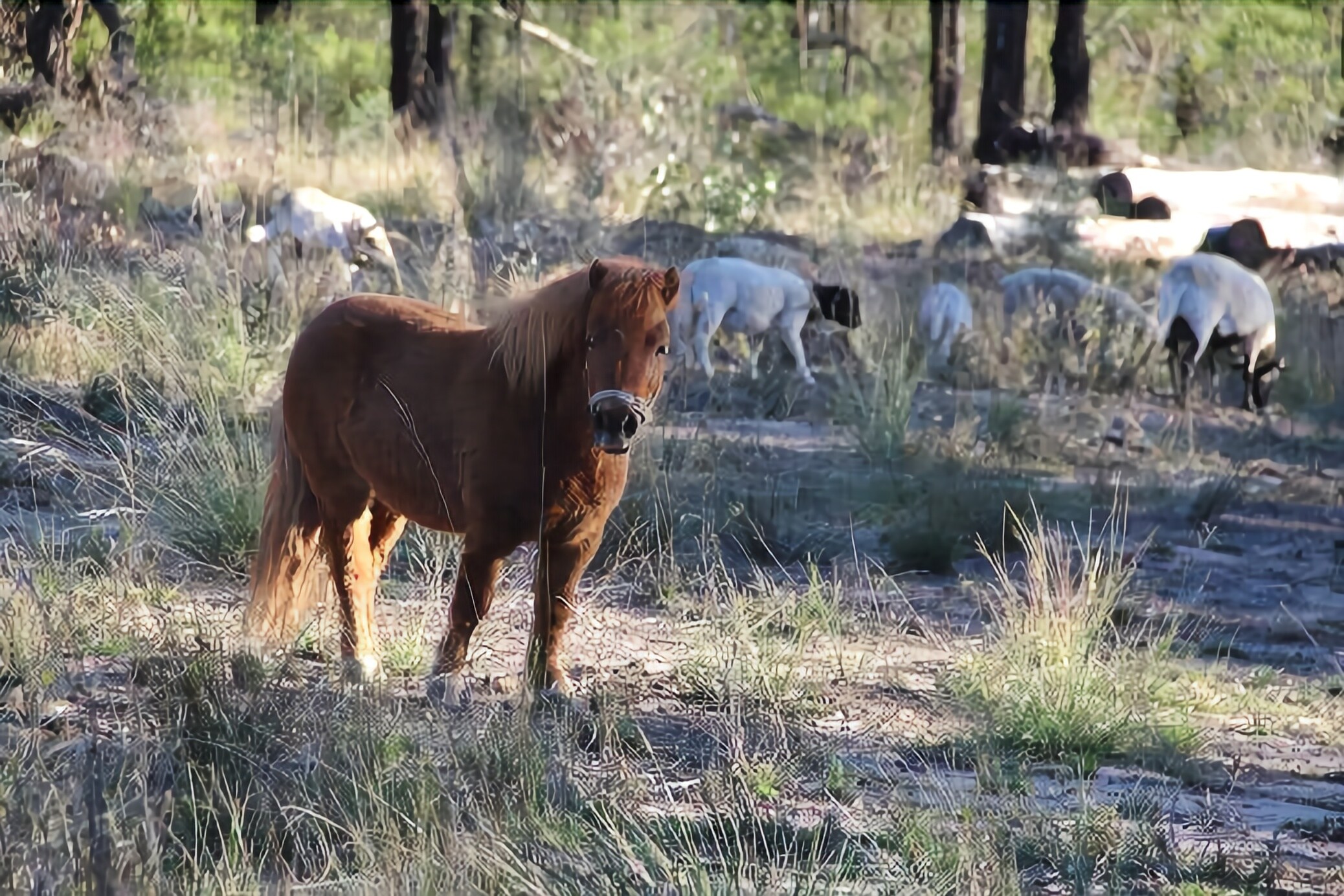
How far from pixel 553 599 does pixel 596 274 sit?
3.02 feet

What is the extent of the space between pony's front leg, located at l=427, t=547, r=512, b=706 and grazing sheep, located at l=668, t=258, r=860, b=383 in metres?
5.25

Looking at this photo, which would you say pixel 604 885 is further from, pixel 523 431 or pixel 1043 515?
pixel 1043 515

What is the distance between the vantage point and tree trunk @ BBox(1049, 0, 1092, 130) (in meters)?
18.7

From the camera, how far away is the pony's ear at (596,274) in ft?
14.3

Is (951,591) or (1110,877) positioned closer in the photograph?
(1110,877)

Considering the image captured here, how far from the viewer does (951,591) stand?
729cm

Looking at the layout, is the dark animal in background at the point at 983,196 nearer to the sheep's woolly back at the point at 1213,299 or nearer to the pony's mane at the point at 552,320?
the sheep's woolly back at the point at 1213,299

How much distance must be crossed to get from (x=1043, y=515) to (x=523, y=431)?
13.3 ft

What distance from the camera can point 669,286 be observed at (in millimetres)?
4430

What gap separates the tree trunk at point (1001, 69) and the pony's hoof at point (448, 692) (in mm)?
14680

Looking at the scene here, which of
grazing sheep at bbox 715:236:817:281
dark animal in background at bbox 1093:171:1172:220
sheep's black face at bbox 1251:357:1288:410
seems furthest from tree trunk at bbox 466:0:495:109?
sheep's black face at bbox 1251:357:1288:410

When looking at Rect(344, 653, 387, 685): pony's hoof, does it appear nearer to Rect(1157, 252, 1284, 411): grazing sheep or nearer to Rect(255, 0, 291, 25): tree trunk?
Rect(1157, 252, 1284, 411): grazing sheep

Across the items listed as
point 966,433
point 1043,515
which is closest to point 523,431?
point 1043,515

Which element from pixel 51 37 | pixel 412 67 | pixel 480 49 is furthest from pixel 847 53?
pixel 51 37
